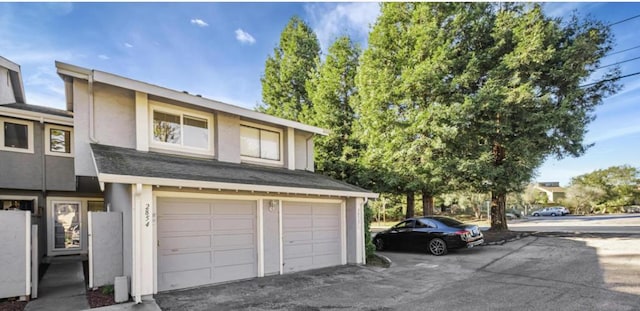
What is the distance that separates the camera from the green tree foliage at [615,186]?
43.4 metres

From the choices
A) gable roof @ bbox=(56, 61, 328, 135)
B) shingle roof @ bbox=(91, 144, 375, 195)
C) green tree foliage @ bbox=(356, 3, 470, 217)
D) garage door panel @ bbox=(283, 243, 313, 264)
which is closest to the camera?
shingle roof @ bbox=(91, 144, 375, 195)

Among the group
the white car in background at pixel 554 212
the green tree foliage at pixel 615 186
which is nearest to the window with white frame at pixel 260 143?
Answer: the white car in background at pixel 554 212

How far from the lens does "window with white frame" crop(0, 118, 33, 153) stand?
34.1 feet

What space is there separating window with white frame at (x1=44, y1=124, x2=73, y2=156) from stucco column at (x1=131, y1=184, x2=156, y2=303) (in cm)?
747

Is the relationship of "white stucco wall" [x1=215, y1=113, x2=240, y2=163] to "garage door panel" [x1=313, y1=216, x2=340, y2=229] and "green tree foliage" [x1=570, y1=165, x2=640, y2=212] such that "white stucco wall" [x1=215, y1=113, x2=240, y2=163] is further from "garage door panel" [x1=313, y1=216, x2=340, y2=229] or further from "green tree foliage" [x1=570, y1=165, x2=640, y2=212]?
"green tree foliage" [x1=570, y1=165, x2=640, y2=212]

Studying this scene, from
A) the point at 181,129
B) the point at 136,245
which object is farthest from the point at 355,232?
the point at 136,245

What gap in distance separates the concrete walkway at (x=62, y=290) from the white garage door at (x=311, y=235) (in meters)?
4.61

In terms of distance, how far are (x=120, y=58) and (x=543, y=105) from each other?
18191 mm

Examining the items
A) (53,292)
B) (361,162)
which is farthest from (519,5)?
(53,292)

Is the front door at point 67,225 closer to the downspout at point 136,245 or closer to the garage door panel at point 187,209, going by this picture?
the garage door panel at point 187,209

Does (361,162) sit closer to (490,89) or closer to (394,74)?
(394,74)

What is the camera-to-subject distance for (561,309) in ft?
18.3

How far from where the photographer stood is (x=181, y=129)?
9609 mm

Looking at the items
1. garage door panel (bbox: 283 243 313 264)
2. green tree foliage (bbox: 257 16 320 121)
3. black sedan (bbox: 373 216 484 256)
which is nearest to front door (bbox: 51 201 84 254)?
garage door panel (bbox: 283 243 313 264)
